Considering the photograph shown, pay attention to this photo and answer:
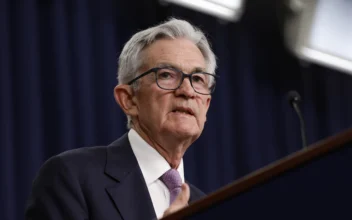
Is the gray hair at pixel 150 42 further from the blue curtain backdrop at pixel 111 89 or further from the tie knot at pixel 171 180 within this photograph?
the blue curtain backdrop at pixel 111 89

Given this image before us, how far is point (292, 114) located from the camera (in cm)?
450

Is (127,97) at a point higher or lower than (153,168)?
higher

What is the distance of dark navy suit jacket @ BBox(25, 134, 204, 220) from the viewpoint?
172 centimetres

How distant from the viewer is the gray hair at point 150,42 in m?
2.14

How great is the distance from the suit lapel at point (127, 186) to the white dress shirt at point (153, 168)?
3 cm

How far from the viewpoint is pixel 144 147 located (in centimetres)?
204

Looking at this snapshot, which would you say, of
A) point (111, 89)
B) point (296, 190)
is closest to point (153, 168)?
point (296, 190)

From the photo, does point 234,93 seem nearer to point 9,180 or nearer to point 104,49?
point 104,49

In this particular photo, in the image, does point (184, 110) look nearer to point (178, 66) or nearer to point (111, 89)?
point (178, 66)

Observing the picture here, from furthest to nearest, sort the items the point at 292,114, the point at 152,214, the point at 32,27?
the point at 292,114 → the point at 32,27 → the point at 152,214

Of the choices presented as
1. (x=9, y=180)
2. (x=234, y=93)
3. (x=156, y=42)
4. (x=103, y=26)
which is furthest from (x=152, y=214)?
A: (x=234, y=93)

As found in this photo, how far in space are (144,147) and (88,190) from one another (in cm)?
30

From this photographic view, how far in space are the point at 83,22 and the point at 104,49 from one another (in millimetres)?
172

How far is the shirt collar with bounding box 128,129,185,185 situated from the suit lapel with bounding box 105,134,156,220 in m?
0.03
